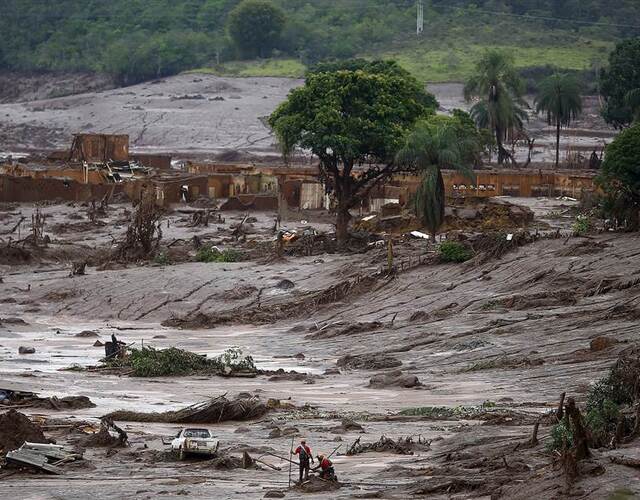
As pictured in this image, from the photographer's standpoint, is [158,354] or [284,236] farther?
[284,236]

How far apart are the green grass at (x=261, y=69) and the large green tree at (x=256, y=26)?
2426 mm

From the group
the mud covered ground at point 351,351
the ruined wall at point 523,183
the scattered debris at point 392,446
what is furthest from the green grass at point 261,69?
the scattered debris at point 392,446

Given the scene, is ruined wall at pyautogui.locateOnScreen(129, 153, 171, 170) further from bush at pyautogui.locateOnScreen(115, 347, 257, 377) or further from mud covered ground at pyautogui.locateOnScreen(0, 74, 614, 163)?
bush at pyautogui.locateOnScreen(115, 347, 257, 377)

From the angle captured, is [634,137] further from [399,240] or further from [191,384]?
[191,384]

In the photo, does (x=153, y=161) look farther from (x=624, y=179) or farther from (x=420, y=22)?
(x=420, y=22)

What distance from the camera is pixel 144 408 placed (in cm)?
2911

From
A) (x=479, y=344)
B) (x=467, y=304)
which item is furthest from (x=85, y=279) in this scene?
(x=479, y=344)

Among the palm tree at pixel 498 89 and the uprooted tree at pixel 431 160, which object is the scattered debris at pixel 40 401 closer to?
the uprooted tree at pixel 431 160

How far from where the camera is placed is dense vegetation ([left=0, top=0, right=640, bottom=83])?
137m

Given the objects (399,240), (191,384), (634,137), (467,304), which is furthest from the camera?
(399,240)

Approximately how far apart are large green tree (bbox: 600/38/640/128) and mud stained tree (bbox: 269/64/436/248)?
37385 mm

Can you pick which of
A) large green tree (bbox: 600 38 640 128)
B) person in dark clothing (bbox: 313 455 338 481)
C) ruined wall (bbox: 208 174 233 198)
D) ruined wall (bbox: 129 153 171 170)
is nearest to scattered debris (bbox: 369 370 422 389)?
person in dark clothing (bbox: 313 455 338 481)

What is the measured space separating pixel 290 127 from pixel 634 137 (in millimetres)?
12595

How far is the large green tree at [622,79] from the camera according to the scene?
302 ft
